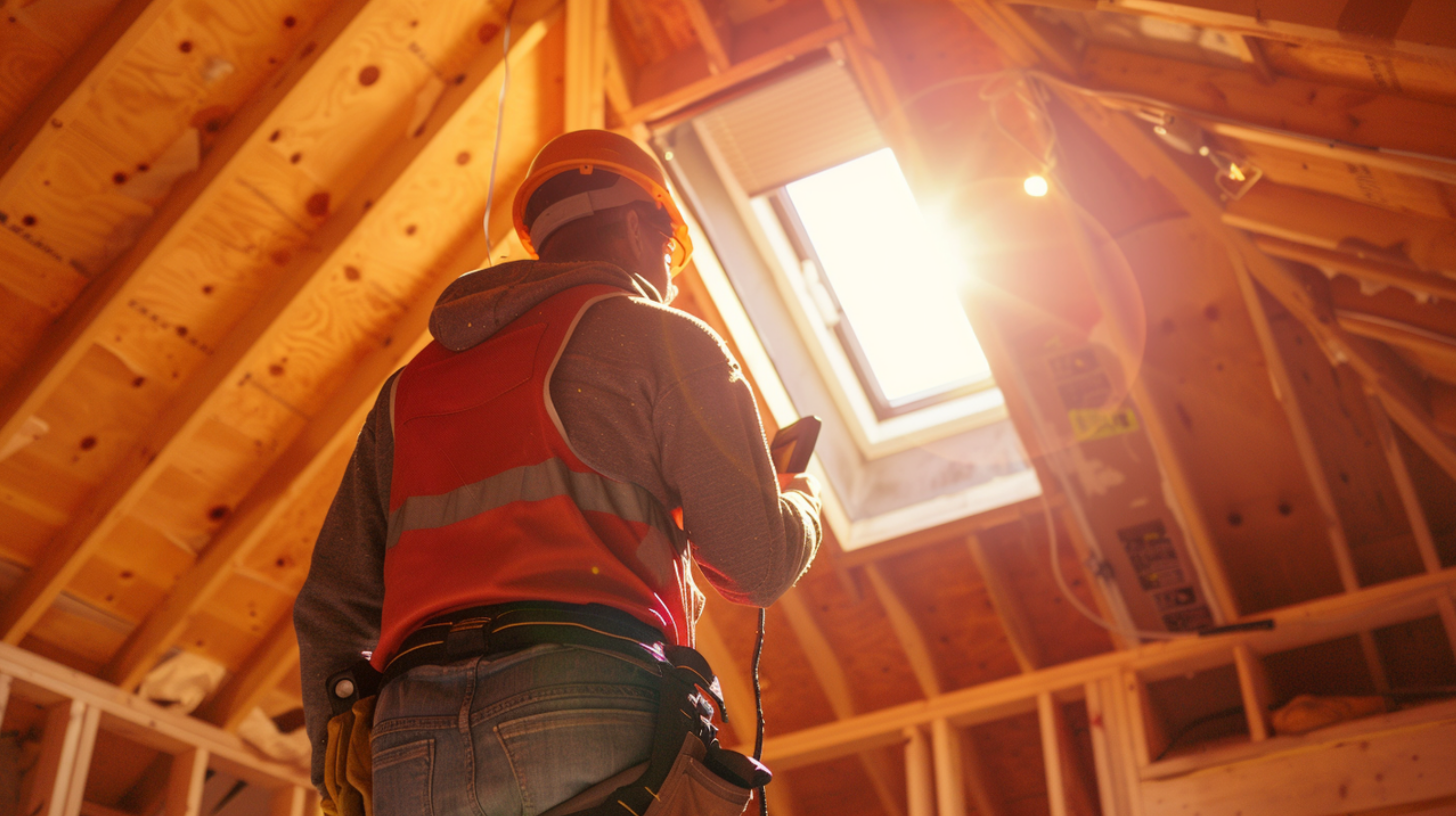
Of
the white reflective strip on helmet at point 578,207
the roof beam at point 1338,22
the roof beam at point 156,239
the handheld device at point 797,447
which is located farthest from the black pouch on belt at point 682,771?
the roof beam at point 156,239

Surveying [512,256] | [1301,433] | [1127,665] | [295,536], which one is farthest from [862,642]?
[295,536]

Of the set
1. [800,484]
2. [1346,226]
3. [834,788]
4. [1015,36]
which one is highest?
[1015,36]

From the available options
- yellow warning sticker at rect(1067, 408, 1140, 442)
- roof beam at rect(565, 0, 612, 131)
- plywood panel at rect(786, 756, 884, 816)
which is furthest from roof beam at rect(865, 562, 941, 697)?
roof beam at rect(565, 0, 612, 131)

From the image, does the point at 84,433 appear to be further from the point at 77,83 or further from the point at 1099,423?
the point at 1099,423

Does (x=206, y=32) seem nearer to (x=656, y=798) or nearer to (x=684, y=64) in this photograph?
(x=684, y=64)

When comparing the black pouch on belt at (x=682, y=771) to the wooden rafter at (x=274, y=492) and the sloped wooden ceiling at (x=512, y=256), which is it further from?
the wooden rafter at (x=274, y=492)

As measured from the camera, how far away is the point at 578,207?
190cm

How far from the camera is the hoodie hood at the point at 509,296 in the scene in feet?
5.28

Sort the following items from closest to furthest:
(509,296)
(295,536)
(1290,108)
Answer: (509,296) → (1290,108) → (295,536)

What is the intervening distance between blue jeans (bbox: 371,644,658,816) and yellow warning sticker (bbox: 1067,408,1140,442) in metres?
2.37

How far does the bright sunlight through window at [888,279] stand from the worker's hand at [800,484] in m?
2.31

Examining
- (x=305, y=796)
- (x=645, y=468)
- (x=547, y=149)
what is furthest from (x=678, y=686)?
(x=305, y=796)

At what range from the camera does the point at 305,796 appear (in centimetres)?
366

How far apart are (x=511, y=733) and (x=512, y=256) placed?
2320mm
